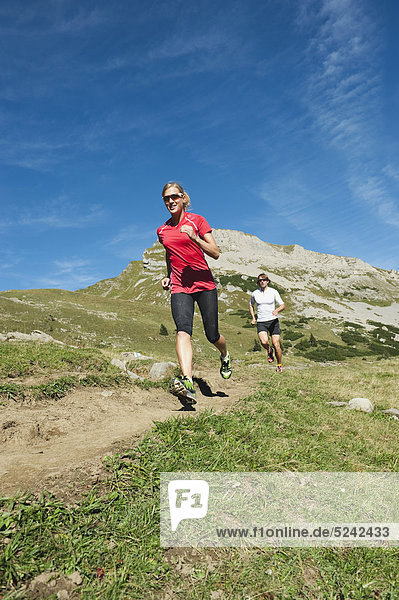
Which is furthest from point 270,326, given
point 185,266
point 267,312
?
point 185,266

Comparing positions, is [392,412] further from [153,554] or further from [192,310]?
[153,554]

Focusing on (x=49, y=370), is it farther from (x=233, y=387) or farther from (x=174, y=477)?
(x=174, y=477)

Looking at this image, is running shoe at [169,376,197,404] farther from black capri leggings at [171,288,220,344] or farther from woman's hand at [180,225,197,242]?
woman's hand at [180,225,197,242]

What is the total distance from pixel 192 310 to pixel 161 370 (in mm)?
4536

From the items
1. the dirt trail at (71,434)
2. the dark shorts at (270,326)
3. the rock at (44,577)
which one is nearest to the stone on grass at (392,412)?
the dirt trail at (71,434)

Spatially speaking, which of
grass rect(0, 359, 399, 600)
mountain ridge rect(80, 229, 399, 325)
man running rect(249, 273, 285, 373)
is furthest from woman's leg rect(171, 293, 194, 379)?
mountain ridge rect(80, 229, 399, 325)

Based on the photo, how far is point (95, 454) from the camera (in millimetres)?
3559

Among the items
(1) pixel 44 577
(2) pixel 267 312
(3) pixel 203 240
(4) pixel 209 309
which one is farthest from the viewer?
(2) pixel 267 312

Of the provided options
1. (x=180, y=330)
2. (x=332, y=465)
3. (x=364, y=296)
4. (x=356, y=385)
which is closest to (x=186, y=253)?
(x=180, y=330)

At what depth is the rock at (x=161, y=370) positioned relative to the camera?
378 inches

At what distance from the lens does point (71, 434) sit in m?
4.76

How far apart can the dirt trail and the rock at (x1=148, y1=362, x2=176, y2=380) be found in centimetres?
172

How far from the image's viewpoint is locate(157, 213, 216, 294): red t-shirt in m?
5.55

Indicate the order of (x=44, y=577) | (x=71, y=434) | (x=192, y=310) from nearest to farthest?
(x=44, y=577) → (x=71, y=434) → (x=192, y=310)
